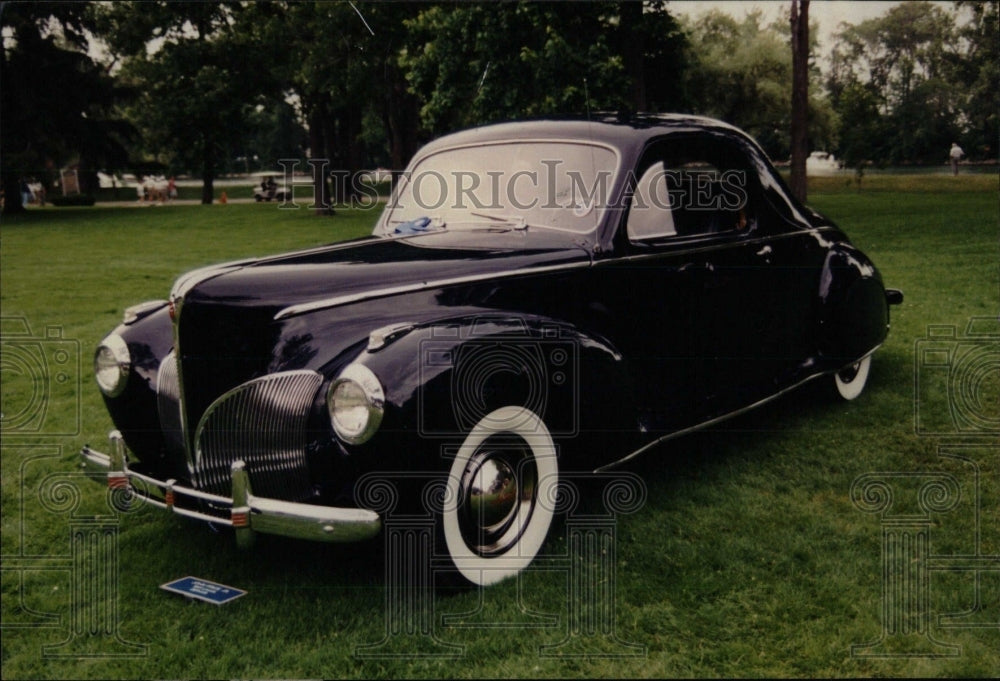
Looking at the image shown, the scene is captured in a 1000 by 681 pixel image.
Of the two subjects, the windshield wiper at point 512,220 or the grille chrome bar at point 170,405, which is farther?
the windshield wiper at point 512,220

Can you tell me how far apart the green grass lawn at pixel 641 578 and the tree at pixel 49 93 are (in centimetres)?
1625

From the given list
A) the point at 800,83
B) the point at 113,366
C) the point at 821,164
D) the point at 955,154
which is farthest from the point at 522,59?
the point at 113,366

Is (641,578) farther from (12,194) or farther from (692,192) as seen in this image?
(12,194)

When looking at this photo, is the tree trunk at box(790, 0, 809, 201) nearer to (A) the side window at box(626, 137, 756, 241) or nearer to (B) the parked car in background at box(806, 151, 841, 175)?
(B) the parked car in background at box(806, 151, 841, 175)

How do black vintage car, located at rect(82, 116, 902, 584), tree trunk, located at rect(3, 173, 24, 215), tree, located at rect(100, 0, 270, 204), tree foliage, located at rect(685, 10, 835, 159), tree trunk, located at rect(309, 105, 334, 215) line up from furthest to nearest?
tree, located at rect(100, 0, 270, 204), tree trunk, located at rect(309, 105, 334, 215), tree trunk, located at rect(3, 173, 24, 215), tree foliage, located at rect(685, 10, 835, 159), black vintage car, located at rect(82, 116, 902, 584)

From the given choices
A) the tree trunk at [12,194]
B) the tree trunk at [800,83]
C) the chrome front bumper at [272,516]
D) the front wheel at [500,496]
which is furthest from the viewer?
the tree trunk at [12,194]

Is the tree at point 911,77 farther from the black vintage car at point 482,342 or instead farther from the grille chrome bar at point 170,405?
the grille chrome bar at point 170,405

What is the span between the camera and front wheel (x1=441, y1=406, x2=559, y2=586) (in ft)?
9.18

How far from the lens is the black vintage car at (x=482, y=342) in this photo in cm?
268

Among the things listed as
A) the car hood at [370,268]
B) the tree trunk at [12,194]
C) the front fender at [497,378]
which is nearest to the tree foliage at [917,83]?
the car hood at [370,268]

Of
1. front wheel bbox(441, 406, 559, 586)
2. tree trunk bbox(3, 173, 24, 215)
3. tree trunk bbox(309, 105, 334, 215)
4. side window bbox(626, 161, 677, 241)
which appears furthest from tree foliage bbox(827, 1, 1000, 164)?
tree trunk bbox(3, 173, 24, 215)

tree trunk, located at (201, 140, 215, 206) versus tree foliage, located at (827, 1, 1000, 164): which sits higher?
tree trunk, located at (201, 140, 215, 206)

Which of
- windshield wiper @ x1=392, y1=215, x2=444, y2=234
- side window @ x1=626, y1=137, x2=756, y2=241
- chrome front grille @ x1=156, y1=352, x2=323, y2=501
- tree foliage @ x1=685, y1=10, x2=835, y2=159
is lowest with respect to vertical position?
chrome front grille @ x1=156, y1=352, x2=323, y2=501

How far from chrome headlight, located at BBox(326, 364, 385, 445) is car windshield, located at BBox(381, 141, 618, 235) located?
1.38 metres
